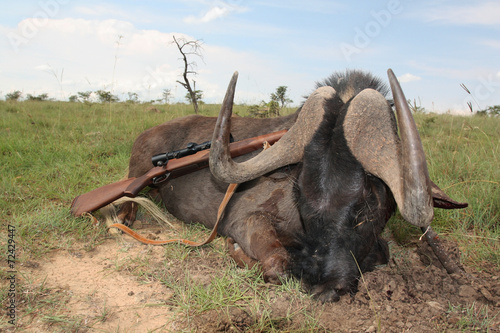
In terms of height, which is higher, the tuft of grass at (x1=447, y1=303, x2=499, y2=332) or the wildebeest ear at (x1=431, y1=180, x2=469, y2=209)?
the wildebeest ear at (x1=431, y1=180, x2=469, y2=209)

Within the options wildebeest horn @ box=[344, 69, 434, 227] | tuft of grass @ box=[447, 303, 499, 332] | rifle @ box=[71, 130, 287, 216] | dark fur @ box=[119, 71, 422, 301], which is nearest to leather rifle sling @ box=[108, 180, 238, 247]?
dark fur @ box=[119, 71, 422, 301]

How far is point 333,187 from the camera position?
281 cm

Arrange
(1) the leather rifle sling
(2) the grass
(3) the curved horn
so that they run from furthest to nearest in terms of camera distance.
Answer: (1) the leather rifle sling
(2) the grass
(3) the curved horn

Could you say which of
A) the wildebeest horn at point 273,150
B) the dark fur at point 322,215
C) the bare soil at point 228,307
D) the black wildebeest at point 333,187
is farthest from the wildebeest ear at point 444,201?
the wildebeest horn at point 273,150

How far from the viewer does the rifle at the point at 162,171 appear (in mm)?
3932

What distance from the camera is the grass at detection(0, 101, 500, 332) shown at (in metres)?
2.74

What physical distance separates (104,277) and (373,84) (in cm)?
312

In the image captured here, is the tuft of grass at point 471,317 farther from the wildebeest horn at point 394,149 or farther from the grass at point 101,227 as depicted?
the wildebeest horn at point 394,149

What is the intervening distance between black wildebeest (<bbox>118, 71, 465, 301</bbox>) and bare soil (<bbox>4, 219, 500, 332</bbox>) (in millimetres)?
197

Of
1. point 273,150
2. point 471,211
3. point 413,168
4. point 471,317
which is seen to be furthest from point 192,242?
point 471,211

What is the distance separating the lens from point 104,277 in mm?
3117

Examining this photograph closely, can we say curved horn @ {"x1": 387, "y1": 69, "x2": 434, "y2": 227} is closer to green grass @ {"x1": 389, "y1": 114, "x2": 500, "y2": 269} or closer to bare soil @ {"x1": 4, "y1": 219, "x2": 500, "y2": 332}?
bare soil @ {"x1": 4, "y1": 219, "x2": 500, "y2": 332}

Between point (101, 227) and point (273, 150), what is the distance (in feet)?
7.06

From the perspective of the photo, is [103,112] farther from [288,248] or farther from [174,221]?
[288,248]
